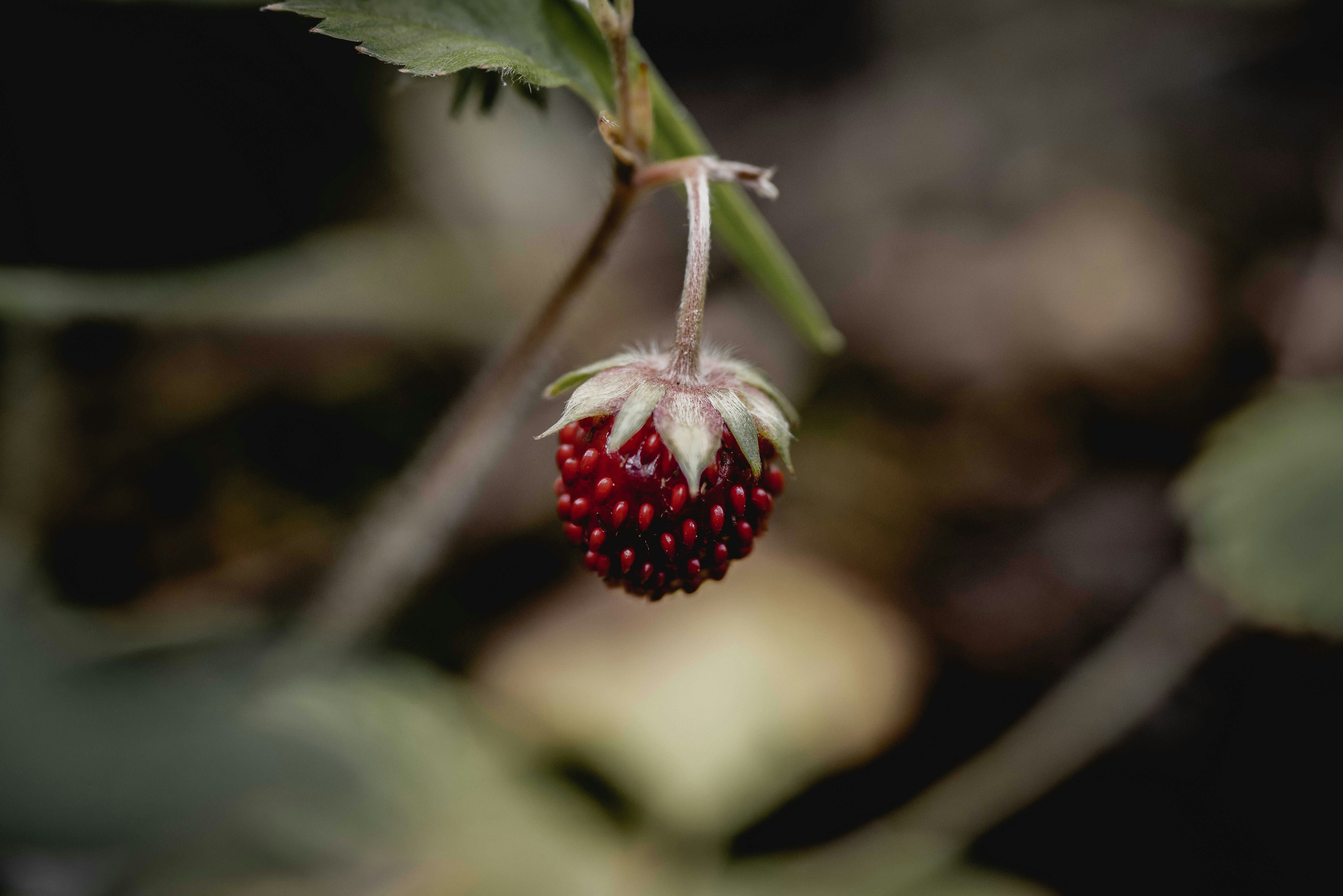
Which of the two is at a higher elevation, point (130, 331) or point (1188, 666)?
point (130, 331)

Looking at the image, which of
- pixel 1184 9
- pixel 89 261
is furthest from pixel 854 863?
pixel 1184 9

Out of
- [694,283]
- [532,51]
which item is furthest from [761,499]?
[532,51]

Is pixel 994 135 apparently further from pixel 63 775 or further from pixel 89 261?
pixel 63 775

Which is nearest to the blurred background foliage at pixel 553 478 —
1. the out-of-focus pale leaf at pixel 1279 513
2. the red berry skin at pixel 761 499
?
the out-of-focus pale leaf at pixel 1279 513

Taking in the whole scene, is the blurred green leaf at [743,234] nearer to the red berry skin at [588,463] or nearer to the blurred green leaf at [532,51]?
Answer: the blurred green leaf at [532,51]

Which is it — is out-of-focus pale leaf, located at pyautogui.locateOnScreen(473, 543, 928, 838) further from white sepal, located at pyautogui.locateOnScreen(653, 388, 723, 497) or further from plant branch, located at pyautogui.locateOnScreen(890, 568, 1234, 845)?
white sepal, located at pyautogui.locateOnScreen(653, 388, 723, 497)

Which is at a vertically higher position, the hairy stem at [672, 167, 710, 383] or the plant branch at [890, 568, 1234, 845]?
the hairy stem at [672, 167, 710, 383]

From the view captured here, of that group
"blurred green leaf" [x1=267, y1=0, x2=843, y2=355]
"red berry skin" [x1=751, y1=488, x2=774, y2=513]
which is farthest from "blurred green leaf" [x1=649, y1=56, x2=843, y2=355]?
"red berry skin" [x1=751, y1=488, x2=774, y2=513]
